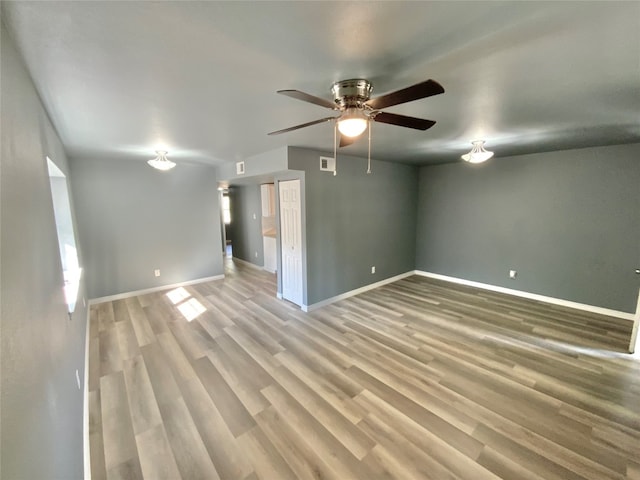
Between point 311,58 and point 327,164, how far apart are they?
2.67 m

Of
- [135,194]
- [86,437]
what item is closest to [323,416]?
[86,437]

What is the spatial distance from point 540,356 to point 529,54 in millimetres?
3054

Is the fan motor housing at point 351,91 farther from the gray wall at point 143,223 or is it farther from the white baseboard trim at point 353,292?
the gray wall at point 143,223

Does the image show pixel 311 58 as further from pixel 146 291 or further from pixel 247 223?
pixel 247 223

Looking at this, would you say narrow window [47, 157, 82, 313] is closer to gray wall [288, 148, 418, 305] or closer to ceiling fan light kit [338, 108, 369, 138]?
gray wall [288, 148, 418, 305]

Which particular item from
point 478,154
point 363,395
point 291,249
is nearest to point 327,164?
point 291,249

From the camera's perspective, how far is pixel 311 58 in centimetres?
136

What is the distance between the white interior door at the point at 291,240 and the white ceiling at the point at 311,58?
5.33 ft

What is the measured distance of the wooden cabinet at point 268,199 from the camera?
5.79 meters

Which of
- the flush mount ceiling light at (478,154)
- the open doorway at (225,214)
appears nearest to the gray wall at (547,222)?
the flush mount ceiling light at (478,154)

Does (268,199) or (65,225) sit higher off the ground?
(268,199)

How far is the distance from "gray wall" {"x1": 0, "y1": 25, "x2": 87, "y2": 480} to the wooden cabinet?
4187 mm

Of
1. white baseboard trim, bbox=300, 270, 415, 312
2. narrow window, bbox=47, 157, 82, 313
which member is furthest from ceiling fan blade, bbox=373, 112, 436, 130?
narrow window, bbox=47, 157, 82, 313

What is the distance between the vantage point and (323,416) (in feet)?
6.83
